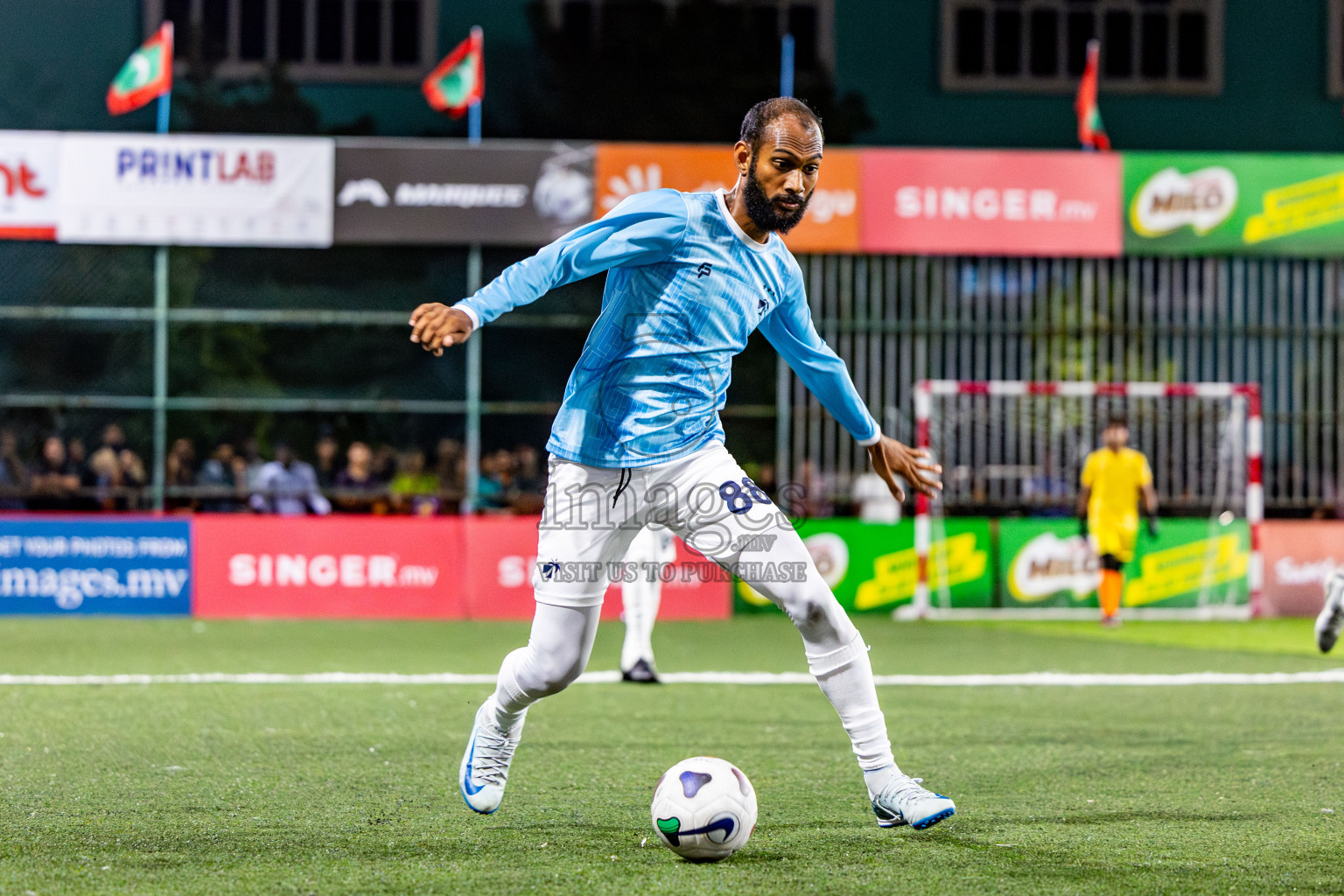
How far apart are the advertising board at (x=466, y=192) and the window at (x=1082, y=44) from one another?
10307 millimetres

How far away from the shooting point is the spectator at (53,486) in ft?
53.3

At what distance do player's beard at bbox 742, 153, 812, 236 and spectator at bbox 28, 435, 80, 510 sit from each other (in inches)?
510

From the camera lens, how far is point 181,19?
2411cm

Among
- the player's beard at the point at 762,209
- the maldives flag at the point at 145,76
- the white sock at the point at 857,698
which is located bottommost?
the white sock at the point at 857,698

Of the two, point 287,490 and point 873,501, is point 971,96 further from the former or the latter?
point 287,490

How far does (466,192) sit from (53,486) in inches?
209

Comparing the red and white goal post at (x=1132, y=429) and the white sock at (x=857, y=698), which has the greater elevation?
the red and white goal post at (x=1132, y=429)

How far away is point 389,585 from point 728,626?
3438 mm

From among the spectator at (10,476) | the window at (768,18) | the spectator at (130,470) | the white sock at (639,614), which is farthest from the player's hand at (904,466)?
the window at (768,18)

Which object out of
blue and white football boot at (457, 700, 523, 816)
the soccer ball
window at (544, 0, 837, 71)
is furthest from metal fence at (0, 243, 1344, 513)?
the soccer ball

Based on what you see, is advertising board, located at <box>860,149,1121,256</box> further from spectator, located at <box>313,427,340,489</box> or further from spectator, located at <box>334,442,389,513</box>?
spectator, located at <box>313,427,340,489</box>

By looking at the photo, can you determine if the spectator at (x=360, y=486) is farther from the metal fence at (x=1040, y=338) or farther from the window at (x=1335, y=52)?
the window at (x=1335, y=52)

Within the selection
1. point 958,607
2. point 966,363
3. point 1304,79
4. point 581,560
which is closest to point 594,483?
point 581,560

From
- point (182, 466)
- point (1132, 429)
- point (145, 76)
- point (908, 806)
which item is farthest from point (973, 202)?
point (908, 806)
